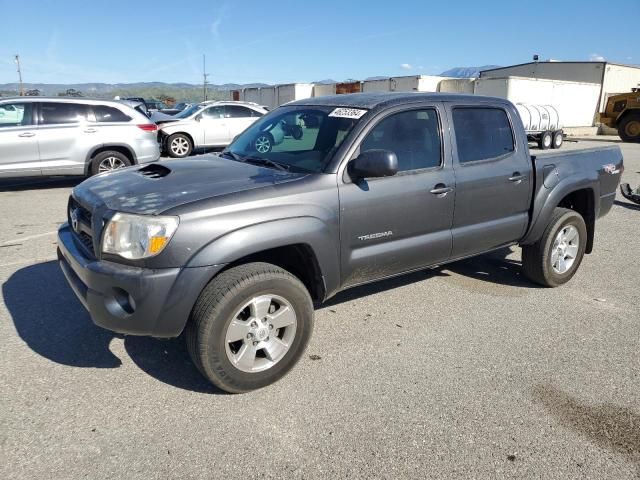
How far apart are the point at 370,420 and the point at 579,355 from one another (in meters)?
1.78

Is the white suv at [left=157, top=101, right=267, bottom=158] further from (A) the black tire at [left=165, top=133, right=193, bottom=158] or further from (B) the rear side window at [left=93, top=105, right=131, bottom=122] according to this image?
(B) the rear side window at [left=93, top=105, right=131, bottom=122]

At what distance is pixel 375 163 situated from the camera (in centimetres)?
315

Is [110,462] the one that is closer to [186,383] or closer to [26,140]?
[186,383]

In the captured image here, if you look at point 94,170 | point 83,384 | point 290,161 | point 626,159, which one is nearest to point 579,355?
point 290,161

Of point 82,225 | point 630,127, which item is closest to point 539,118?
point 630,127

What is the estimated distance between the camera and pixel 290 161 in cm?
359

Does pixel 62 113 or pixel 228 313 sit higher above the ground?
pixel 62 113

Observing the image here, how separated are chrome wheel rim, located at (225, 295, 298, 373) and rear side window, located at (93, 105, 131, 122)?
310 inches

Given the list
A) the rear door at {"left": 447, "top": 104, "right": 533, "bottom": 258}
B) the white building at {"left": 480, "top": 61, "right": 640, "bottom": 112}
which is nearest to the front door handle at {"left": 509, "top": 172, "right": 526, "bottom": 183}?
the rear door at {"left": 447, "top": 104, "right": 533, "bottom": 258}

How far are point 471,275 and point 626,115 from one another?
82.2 ft

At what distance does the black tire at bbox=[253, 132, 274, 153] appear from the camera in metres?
3.96

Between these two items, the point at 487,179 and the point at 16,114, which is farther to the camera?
the point at 16,114

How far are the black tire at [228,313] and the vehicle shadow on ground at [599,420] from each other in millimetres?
1640

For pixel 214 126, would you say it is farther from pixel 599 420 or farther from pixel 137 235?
pixel 599 420
